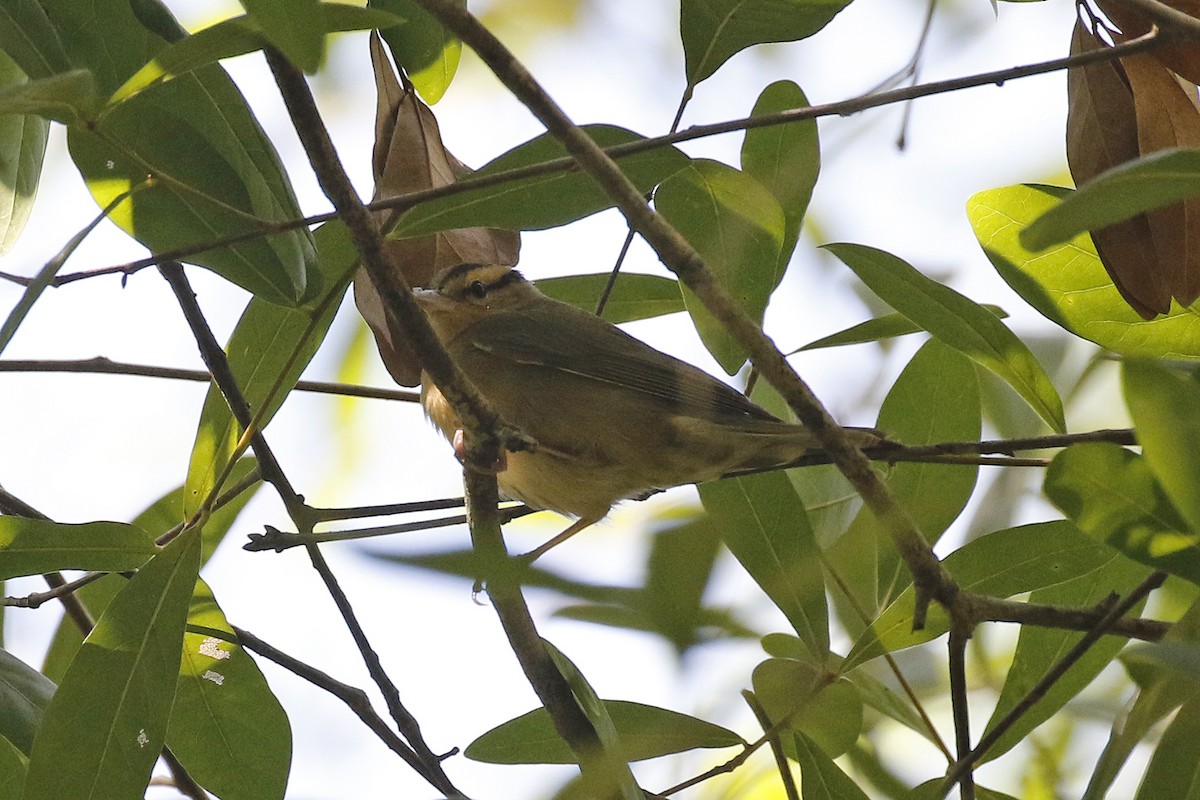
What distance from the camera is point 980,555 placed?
2.08 m

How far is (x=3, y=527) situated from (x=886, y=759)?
155cm

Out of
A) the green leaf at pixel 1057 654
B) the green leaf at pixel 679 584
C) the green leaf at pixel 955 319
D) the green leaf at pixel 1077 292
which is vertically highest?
the green leaf at pixel 1077 292

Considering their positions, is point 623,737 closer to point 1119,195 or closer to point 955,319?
point 955,319

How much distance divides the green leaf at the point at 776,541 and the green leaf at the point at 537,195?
1.91ft

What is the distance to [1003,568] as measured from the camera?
2045mm

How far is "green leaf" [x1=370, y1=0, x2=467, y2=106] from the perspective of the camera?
7.30ft

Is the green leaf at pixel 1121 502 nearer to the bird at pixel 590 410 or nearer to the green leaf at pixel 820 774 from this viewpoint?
the green leaf at pixel 820 774

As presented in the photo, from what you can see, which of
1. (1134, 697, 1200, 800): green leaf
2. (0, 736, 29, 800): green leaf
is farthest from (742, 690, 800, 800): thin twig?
(0, 736, 29, 800): green leaf

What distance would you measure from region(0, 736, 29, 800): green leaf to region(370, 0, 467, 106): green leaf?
1.43 m

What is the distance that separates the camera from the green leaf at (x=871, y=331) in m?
2.31

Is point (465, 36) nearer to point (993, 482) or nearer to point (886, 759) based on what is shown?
point (886, 759)

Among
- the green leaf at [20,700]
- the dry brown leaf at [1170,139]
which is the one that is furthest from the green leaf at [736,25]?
the green leaf at [20,700]

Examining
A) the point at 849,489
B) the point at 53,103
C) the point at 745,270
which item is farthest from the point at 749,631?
the point at 849,489

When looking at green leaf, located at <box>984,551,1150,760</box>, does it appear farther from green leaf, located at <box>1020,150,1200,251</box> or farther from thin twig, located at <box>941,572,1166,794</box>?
green leaf, located at <box>1020,150,1200,251</box>
